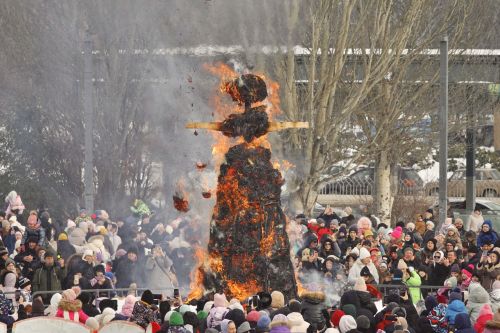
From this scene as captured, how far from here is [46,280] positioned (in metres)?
23.4

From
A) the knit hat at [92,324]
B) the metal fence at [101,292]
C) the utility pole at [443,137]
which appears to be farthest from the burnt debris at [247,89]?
the utility pole at [443,137]

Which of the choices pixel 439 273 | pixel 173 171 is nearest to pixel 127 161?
pixel 173 171

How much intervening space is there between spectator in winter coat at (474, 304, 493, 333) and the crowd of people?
18mm

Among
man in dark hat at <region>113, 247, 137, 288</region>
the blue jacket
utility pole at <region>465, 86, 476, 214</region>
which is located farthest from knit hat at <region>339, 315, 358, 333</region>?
utility pole at <region>465, 86, 476, 214</region>

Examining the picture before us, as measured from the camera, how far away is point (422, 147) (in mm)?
43812

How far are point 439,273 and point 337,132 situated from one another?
44.2 feet

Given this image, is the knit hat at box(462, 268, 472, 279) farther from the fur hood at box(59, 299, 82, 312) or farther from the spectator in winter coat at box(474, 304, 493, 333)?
the fur hood at box(59, 299, 82, 312)

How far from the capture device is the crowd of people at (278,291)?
18094mm

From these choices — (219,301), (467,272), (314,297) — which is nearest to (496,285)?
(467,272)

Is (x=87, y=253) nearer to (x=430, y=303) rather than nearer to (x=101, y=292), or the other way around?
(x=101, y=292)

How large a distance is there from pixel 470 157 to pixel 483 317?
80.1 ft

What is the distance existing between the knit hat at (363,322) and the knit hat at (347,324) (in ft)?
0.27

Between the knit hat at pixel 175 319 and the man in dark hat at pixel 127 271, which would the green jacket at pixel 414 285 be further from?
the knit hat at pixel 175 319

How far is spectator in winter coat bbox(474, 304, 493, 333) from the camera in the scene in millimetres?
18312
